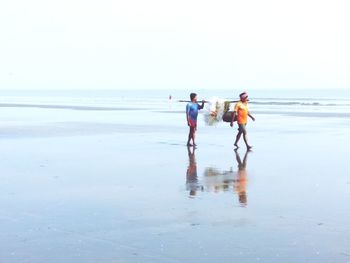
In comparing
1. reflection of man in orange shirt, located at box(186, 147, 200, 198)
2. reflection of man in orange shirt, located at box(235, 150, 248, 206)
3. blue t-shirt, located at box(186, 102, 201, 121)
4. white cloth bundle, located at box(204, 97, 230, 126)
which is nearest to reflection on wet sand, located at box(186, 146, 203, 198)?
reflection of man in orange shirt, located at box(186, 147, 200, 198)

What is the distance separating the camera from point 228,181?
11.4 m

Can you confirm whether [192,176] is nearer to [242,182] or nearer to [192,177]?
[192,177]

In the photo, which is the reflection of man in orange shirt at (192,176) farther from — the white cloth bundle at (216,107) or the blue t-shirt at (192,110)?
the white cloth bundle at (216,107)

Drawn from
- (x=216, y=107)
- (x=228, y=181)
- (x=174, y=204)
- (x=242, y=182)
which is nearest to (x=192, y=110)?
(x=216, y=107)

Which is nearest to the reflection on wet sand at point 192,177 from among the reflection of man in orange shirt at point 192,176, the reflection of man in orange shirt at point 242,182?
the reflection of man in orange shirt at point 192,176

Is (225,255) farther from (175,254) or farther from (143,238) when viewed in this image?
(143,238)

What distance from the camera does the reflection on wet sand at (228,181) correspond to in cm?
1031

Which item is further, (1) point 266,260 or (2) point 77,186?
(2) point 77,186

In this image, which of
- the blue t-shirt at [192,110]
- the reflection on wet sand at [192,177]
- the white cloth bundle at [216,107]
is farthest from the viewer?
the white cloth bundle at [216,107]

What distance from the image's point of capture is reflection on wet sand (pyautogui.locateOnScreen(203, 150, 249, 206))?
10312 mm

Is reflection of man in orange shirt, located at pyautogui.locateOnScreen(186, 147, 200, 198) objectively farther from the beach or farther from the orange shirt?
the orange shirt

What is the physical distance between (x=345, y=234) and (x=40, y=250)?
3.62m

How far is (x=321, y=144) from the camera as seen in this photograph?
61.8 ft

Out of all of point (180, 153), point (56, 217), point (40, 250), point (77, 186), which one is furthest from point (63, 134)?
point (40, 250)
